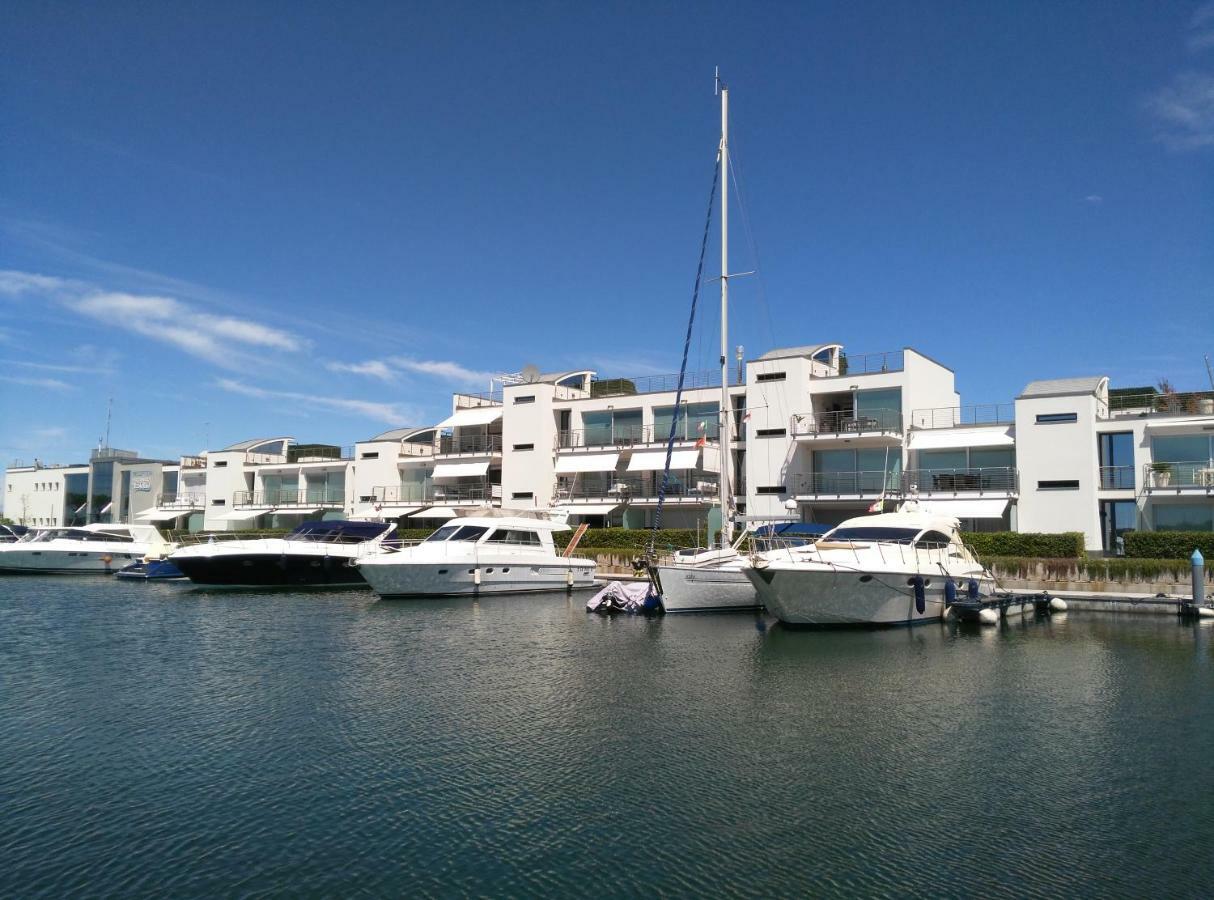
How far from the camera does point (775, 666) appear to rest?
2009 cm

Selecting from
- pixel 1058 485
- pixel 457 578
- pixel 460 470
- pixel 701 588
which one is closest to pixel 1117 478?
pixel 1058 485

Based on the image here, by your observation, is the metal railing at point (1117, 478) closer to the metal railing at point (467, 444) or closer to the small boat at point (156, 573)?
the metal railing at point (467, 444)

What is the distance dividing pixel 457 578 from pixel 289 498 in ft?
108

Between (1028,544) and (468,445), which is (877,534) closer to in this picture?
(1028,544)

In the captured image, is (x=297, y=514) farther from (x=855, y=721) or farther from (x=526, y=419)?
Result: (x=855, y=721)

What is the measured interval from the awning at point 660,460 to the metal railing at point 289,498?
24447mm

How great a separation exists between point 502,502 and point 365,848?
137 ft

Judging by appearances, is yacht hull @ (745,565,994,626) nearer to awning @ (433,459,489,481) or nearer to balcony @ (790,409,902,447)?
balcony @ (790,409,902,447)

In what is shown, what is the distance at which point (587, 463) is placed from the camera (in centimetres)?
4841

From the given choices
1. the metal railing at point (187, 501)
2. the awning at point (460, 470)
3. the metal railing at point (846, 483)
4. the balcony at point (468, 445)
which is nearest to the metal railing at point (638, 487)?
the metal railing at point (846, 483)

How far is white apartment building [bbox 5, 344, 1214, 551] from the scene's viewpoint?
3625 cm

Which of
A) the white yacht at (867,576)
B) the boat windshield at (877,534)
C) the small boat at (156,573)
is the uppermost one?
the boat windshield at (877,534)

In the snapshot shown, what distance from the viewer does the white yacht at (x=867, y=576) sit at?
25.3m

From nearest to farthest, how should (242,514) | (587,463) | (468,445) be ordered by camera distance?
(587,463) < (468,445) < (242,514)
